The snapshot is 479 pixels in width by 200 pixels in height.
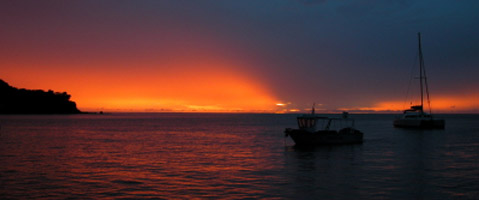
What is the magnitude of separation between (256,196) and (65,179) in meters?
12.0

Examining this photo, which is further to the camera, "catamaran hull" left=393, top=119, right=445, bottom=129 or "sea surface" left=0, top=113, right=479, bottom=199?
"catamaran hull" left=393, top=119, right=445, bottom=129

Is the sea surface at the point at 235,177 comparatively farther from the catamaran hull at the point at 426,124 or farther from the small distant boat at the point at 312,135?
the catamaran hull at the point at 426,124

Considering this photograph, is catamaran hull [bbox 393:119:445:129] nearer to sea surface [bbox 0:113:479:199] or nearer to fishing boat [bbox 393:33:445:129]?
fishing boat [bbox 393:33:445:129]

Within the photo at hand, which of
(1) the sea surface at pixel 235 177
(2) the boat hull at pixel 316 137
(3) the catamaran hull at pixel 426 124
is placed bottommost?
(1) the sea surface at pixel 235 177

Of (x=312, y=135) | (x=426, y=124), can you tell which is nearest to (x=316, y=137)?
(x=312, y=135)

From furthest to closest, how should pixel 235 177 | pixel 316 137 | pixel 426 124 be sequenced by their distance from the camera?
1. pixel 426 124
2. pixel 316 137
3. pixel 235 177

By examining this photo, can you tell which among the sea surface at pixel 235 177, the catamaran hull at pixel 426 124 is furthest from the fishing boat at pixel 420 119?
the sea surface at pixel 235 177

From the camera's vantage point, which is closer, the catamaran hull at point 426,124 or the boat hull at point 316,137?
the boat hull at point 316,137

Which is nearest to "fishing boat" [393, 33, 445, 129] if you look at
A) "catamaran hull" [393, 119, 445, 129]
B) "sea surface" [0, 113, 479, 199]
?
"catamaran hull" [393, 119, 445, 129]

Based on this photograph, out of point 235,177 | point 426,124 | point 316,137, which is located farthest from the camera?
point 426,124

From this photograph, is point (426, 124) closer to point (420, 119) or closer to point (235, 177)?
point (420, 119)

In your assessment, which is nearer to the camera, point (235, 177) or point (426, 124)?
point (235, 177)

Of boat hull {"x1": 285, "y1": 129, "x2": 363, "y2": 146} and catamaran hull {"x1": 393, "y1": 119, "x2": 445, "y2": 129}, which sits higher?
catamaran hull {"x1": 393, "y1": 119, "x2": 445, "y2": 129}

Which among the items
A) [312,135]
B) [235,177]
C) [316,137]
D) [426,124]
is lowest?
[235,177]
